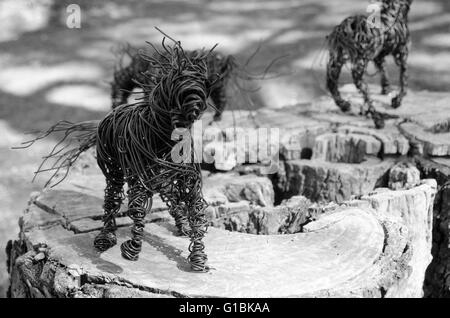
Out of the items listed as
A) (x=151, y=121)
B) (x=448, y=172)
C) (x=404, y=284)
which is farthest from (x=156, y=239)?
(x=448, y=172)

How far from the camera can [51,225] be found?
276cm

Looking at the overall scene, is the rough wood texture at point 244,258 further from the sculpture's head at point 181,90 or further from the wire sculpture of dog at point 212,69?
the wire sculpture of dog at point 212,69

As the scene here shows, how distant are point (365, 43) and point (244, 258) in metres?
1.88

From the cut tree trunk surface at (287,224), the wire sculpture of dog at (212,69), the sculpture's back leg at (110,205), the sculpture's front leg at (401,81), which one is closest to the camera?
the cut tree trunk surface at (287,224)

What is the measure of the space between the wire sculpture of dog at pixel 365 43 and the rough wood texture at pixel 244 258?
1.15 m

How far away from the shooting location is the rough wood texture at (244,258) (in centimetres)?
218

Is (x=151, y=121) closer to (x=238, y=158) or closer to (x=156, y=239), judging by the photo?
(x=156, y=239)

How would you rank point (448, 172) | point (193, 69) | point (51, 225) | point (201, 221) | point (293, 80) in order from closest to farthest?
point (193, 69) < point (201, 221) < point (51, 225) < point (448, 172) < point (293, 80)

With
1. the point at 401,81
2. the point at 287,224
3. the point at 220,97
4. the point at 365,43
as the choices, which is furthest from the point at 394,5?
the point at 287,224

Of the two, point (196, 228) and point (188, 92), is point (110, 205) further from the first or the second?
point (188, 92)

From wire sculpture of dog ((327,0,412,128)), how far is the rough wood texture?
1.15 m

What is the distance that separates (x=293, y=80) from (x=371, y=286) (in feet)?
15.1

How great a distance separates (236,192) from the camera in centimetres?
316

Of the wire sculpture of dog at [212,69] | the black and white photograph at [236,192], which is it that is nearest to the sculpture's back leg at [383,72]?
the black and white photograph at [236,192]
